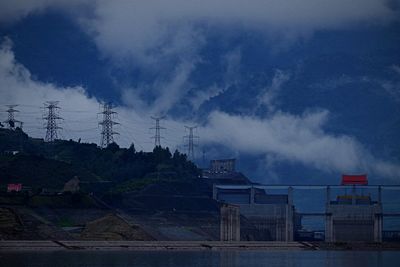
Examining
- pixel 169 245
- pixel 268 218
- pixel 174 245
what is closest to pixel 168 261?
pixel 169 245

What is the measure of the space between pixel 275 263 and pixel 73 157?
70559mm

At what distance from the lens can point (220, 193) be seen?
496 feet

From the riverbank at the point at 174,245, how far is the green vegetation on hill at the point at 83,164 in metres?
20.0

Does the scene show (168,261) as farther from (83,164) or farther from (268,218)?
(83,164)

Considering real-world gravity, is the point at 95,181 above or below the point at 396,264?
above

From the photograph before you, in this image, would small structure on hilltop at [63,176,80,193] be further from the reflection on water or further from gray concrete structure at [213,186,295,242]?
the reflection on water

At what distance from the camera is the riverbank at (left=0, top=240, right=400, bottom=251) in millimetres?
107000

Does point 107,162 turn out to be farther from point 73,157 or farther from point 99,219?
point 99,219

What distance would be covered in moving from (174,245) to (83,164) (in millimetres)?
36668

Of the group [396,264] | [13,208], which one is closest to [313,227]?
[13,208]

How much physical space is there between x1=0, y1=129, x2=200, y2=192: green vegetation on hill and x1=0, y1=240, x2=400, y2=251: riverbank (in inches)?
786

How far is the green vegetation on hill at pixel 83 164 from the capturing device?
13450 centimetres

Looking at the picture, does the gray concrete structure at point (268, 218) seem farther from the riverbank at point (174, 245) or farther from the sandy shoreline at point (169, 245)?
the riverbank at point (174, 245)

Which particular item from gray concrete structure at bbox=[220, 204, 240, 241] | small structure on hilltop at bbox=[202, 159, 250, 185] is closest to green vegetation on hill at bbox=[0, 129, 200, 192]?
small structure on hilltop at bbox=[202, 159, 250, 185]
